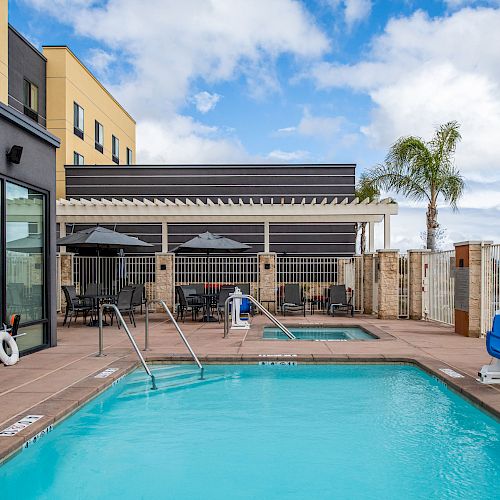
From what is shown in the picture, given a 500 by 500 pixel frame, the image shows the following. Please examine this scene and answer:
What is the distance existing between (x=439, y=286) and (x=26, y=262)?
33.0ft

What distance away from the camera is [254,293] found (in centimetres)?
1867

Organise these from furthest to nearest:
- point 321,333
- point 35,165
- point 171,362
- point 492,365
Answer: point 321,333 < point 35,165 < point 171,362 < point 492,365

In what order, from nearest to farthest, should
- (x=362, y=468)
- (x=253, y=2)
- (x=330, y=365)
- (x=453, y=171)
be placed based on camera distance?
(x=362, y=468)
(x=330, y=365)
(x=253, y=2)
(x=453, y=171)

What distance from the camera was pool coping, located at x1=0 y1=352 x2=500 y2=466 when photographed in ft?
17.5

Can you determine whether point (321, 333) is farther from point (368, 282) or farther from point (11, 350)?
point (11, 350)

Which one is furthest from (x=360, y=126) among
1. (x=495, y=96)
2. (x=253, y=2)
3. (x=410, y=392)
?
(x=410, y=392)

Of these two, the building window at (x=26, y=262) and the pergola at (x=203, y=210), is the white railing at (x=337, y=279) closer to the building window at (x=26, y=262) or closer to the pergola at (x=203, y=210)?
the pergola at (x=203, y=210)

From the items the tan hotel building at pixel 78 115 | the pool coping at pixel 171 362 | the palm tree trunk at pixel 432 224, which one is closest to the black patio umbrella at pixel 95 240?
the pool coping at pixel 171 362

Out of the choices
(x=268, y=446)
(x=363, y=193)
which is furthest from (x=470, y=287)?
(x=363, y=193)

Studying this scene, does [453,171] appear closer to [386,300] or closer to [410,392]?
[386,300]

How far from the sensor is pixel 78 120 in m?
28.0

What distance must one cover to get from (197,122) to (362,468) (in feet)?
55.9

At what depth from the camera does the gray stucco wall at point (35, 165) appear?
885 centimetres

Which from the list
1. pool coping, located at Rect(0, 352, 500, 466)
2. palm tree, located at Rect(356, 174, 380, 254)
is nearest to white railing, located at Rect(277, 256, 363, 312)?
pool coping, located at Rect(0, 352, 500, 466)
